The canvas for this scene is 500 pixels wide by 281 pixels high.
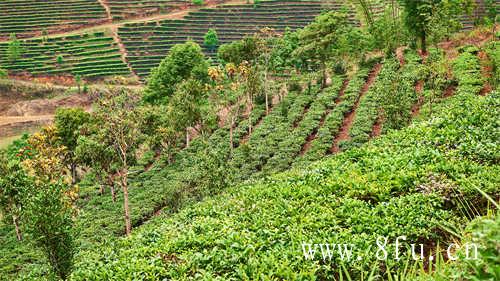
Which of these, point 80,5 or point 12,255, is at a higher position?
point 80,5

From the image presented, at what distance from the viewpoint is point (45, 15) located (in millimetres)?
87625

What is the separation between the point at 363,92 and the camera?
128ft

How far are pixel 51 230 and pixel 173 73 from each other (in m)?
37.2

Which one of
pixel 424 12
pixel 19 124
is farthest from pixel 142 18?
pixel 424 12

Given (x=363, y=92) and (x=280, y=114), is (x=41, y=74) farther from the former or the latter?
(x=363, y=92)

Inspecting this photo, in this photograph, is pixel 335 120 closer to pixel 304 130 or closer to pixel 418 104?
pixel 304 130

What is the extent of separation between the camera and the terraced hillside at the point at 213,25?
261ft

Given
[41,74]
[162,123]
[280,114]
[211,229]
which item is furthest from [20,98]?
[211,229]

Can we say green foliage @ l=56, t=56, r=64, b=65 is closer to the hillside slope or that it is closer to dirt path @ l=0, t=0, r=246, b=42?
dirt path @ l=0, t=0, r=246, b=42

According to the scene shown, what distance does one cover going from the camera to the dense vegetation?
258 inches

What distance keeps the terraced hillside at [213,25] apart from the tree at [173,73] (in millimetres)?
25853

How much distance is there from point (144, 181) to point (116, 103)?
1343 centimetres

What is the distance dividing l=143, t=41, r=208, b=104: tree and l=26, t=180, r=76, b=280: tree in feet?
115

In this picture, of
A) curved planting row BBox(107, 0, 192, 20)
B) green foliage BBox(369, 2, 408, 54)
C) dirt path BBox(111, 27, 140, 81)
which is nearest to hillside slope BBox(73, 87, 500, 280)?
green foliage BBox(369, 2, 408, 54)
